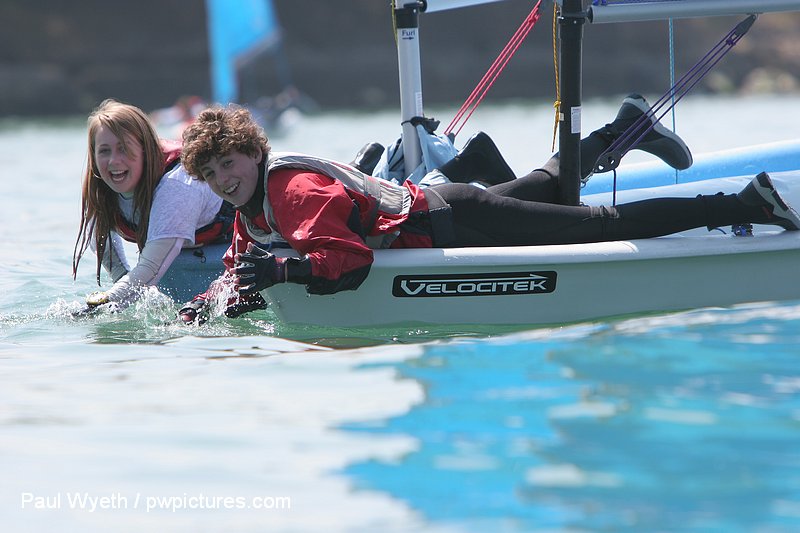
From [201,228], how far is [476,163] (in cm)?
120

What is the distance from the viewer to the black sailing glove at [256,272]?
136 inches

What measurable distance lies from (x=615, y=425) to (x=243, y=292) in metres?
1.29

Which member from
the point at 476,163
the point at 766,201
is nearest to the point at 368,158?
the point at 476,163

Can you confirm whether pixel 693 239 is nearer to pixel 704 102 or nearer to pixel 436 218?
pixel 436 218

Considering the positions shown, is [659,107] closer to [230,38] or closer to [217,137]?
[217,137]

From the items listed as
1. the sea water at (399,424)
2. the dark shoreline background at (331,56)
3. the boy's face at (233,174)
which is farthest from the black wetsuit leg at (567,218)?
the dark shoreline background at (331,56)

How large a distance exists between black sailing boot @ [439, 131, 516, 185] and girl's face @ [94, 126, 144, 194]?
1257 mm

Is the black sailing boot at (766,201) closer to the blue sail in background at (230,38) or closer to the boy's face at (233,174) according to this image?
the boy's face at (233,174)

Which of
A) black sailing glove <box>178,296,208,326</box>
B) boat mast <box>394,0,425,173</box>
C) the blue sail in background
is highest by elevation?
the blue sail in background

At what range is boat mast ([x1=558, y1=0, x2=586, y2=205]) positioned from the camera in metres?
4.20

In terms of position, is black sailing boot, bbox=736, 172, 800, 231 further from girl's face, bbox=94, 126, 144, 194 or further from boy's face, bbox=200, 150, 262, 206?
girl's face, bbox=94, 126, 144, 194

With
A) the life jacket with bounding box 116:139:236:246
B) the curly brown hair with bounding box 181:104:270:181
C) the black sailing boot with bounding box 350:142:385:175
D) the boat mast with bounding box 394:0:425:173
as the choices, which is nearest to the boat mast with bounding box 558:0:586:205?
the boat mast with bounding box 394:0:425:173

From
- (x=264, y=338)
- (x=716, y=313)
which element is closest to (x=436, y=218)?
(x=264, y=338)

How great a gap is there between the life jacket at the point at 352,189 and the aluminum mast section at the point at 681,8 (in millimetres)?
1071
